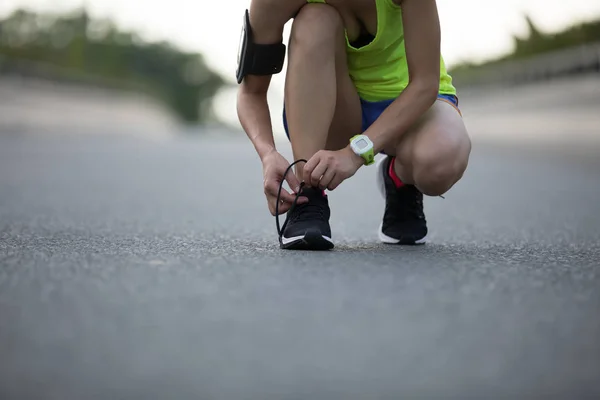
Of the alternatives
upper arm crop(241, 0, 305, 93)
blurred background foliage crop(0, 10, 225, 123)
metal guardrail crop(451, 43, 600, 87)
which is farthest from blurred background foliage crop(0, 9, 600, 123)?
upper arm crop(241, 0, 305, 93)

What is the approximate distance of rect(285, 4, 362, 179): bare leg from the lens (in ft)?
9.30

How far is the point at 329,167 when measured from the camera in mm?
2658

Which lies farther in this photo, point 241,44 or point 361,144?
point 241,44

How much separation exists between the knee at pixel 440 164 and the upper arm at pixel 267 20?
0.60 meters

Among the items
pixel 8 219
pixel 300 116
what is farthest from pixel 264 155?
pixel 8 219

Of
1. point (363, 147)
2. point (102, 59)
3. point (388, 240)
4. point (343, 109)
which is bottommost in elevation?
point (388, 240)

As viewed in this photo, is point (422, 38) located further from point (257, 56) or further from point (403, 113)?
point (257, 56)

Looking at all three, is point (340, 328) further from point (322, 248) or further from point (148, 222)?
point (148, 222)

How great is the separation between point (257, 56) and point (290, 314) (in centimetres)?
143

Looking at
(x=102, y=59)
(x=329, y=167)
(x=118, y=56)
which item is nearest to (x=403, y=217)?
(x=329, y=167)

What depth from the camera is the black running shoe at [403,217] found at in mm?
3178

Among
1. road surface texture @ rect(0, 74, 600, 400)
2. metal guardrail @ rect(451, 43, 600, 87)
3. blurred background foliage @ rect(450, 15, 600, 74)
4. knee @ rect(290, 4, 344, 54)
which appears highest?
blurred background foliage @ rect(450, 15, 600, 74)

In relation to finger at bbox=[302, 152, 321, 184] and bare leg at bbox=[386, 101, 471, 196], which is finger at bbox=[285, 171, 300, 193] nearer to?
finger at bbox=[302, 152, 321, 184]

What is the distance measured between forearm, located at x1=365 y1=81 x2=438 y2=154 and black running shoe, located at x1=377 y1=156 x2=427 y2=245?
0.45 meters
